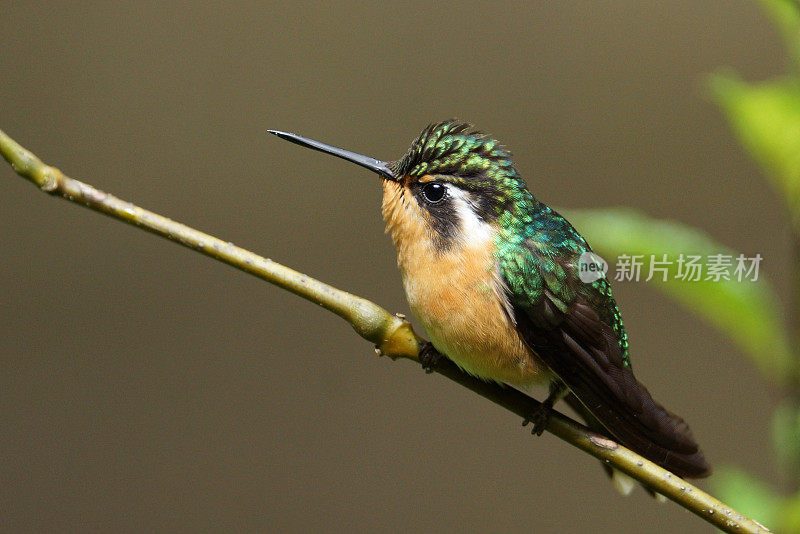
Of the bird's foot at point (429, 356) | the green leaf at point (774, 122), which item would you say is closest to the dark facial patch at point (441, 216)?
the bird's foot at point (429, 356)

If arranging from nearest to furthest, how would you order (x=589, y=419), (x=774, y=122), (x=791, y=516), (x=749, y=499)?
(x=791, y=516) → (x=774, y=122) → (x=749, y=499) → (x=589, y=419)

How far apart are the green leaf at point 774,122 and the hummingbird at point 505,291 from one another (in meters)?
0.27

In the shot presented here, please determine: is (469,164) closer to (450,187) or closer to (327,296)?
(450,187)

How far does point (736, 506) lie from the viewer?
1.03 meters

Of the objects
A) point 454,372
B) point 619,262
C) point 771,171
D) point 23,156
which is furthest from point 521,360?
point 23,156

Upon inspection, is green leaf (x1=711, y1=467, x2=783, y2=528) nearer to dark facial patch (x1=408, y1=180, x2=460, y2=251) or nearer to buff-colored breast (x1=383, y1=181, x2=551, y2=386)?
buff-colored breast (x1=383, y1=181, x2=551, y2=386)

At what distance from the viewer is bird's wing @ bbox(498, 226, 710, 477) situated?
99cm

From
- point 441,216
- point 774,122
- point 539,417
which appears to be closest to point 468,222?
point 441,216

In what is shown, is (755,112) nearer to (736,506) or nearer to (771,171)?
(771,171)

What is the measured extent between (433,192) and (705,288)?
1.18ft

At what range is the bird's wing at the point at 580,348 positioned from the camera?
99 centimetres

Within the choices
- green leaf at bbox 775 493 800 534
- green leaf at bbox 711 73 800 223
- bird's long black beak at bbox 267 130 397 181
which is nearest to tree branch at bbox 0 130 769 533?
green leaf at bbox 775 493 800 534

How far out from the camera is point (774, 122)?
0.92 meters

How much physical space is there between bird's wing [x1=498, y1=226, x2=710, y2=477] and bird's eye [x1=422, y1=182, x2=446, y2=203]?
0.39 feet
